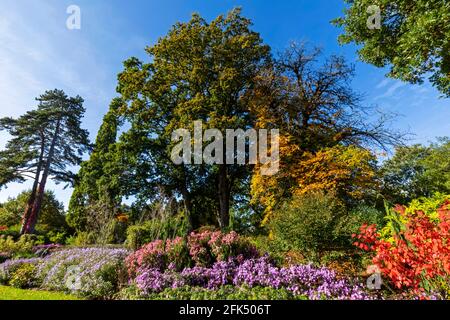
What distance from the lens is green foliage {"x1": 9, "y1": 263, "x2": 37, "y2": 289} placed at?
6.94 meters

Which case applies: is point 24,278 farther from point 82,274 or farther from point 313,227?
point 313,227

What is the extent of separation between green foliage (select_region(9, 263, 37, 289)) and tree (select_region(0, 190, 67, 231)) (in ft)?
61.6

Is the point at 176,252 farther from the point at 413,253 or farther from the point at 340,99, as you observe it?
the point at 340,99

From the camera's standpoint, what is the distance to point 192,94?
17828mm

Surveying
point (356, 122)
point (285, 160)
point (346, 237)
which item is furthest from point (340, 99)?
point (346, 237)

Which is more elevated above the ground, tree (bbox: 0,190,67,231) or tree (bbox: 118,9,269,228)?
tree (bbox: 118,9,269,228)

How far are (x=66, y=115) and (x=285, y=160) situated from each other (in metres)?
22.6

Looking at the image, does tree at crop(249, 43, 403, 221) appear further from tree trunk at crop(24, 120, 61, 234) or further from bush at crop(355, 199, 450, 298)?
tree trunk at crop(24, 120, 61, 234)

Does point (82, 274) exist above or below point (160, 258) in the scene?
below

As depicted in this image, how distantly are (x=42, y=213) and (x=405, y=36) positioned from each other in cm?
2876

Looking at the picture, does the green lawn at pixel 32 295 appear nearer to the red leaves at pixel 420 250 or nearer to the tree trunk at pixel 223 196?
the red leaves at pixel 420 250
